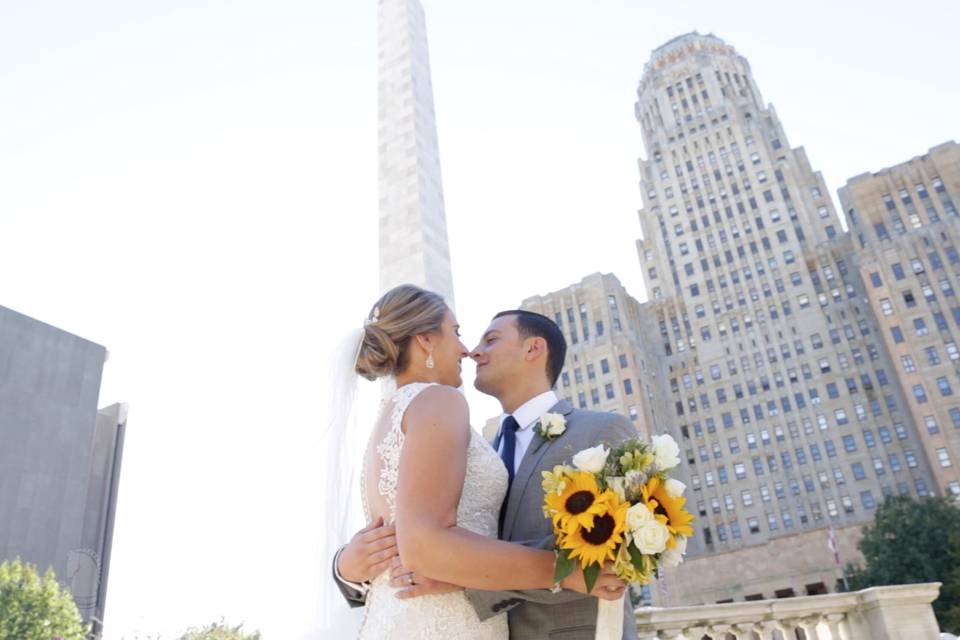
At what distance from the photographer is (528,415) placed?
3807 millimetres

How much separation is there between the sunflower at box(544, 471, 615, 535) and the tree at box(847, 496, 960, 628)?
159ft

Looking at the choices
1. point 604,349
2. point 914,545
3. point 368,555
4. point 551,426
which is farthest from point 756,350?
point 368,555

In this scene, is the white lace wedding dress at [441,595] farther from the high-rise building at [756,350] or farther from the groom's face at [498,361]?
the high-rise building at [756,350]

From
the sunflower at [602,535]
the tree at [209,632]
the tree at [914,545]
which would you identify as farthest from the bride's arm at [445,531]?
the tree at [914,545]

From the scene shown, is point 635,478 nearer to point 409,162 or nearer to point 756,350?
point 409,162

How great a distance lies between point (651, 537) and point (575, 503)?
0.29 metres

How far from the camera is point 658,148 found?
10300 cm

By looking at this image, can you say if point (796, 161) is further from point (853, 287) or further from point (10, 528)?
point (10, 528)

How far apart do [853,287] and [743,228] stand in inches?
575

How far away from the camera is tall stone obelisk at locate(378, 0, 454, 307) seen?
14.7 metres

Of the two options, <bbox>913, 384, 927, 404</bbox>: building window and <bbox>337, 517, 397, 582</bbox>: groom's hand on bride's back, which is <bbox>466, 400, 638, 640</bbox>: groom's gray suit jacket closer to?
Answer: <bbox>337, 517, 397, 582</bbox>: groom's hand on bride's back

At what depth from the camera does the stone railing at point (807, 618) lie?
27.6ft

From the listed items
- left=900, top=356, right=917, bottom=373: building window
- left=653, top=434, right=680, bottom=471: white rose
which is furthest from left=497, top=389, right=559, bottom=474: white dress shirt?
left=900, top=356, right=917, bottom=373: building window

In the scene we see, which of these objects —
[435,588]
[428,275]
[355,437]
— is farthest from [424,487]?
[428,275]
